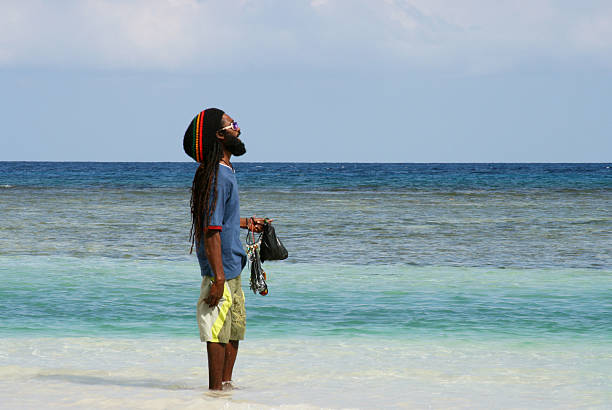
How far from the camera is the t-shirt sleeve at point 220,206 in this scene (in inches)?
192

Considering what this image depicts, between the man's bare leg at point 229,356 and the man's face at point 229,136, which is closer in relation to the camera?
the man's face at point 229,136

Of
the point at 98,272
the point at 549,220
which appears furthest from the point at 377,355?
the point at 549,220

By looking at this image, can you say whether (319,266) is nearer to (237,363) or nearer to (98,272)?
(98,272)

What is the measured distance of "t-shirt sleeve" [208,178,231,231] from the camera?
4.87 meters

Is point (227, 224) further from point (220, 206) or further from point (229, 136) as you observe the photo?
point (229, 136)

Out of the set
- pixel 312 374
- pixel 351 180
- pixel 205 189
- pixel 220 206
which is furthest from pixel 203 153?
pixel 351 180

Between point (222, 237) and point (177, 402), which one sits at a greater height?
point (222, 237)

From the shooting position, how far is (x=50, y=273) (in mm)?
11562

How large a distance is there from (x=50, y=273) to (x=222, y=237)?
7.24 m

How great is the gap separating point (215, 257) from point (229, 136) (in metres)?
0.73

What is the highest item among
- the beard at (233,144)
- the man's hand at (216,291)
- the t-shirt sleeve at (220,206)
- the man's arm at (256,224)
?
the beard at (233,144)

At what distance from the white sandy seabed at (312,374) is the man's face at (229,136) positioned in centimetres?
153

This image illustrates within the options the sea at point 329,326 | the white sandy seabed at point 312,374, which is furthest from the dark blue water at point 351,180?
the white sandy seabed at point 312,374

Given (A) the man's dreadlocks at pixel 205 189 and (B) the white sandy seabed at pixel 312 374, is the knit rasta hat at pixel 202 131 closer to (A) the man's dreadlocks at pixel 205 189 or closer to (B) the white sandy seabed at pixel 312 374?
(A) the man's dreadlocks at pixel 205 189
